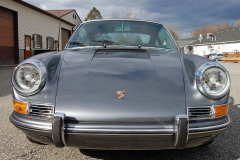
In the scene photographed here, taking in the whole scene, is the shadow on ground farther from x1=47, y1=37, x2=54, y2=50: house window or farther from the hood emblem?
x1=47, y1=37, x2=54, y2=50: house window

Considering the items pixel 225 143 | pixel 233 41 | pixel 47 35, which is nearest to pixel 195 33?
pixel 233 41

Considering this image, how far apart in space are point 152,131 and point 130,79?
1.58ft

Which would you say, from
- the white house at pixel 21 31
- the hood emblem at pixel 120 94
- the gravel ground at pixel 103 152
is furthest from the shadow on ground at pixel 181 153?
the white house at pixel 21 31

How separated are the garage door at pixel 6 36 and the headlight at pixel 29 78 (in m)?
13.9

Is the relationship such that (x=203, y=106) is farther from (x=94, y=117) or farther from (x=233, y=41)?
(x=233, y=41)

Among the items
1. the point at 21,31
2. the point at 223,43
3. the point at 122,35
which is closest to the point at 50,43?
the point at 21,31

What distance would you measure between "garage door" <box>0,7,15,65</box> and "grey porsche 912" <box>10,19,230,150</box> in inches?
548

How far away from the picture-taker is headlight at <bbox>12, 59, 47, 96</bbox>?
1733 mm

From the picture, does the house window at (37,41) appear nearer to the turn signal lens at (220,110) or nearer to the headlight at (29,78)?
the headlight at (29,78)

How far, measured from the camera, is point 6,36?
46.6 feet

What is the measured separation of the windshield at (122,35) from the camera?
2.81m

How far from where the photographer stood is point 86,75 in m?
1.83

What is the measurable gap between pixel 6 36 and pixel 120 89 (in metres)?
15.1

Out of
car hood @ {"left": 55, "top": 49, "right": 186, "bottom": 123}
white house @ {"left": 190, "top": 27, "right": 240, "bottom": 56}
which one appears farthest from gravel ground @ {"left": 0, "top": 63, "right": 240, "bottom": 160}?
white house @ {"left": 190, "top": 27, "right": 240, "bottom": 56}
